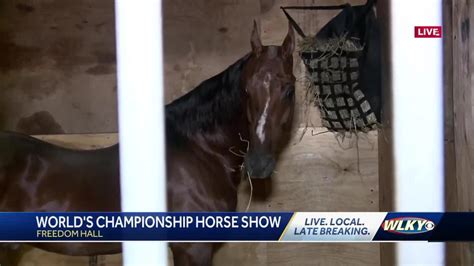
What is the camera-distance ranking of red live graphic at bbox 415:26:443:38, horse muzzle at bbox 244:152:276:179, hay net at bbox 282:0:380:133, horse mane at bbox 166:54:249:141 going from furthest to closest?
hay net at bbox 282:0:380:133
horse mane at bbox 166:54:249:141
horse muzzle at bbox 244:152:276:179
red live graphic at bbox 415:26:443:38

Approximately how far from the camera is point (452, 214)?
1030 mm

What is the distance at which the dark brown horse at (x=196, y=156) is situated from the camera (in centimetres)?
157

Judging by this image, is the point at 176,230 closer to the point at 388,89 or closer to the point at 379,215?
the point at 379,215

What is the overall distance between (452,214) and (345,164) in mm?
1023

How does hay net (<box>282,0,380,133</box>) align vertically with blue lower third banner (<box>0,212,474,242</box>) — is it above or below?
above

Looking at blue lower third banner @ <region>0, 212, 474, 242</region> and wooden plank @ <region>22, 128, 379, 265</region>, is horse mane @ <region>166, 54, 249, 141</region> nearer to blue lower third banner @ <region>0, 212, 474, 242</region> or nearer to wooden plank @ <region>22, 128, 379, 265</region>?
wooden plank @ <region>22, 128, 379, 265</region>

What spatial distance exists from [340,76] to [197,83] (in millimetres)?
599

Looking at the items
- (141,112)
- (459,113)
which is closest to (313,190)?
(459,113)

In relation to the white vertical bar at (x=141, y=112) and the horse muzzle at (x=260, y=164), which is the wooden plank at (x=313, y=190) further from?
the white vertical bar at (x=141, y=112)

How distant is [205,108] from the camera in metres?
1.73

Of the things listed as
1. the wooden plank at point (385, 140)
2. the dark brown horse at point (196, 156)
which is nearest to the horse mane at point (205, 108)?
the dark brown horse at point (196, 156)

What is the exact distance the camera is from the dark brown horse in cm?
157

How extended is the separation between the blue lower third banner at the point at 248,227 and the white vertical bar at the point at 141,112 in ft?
0.11

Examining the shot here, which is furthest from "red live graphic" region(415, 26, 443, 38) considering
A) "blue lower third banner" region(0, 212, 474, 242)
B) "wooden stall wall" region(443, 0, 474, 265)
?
"blue lower third banner" region(0, 212, 474, 242)
